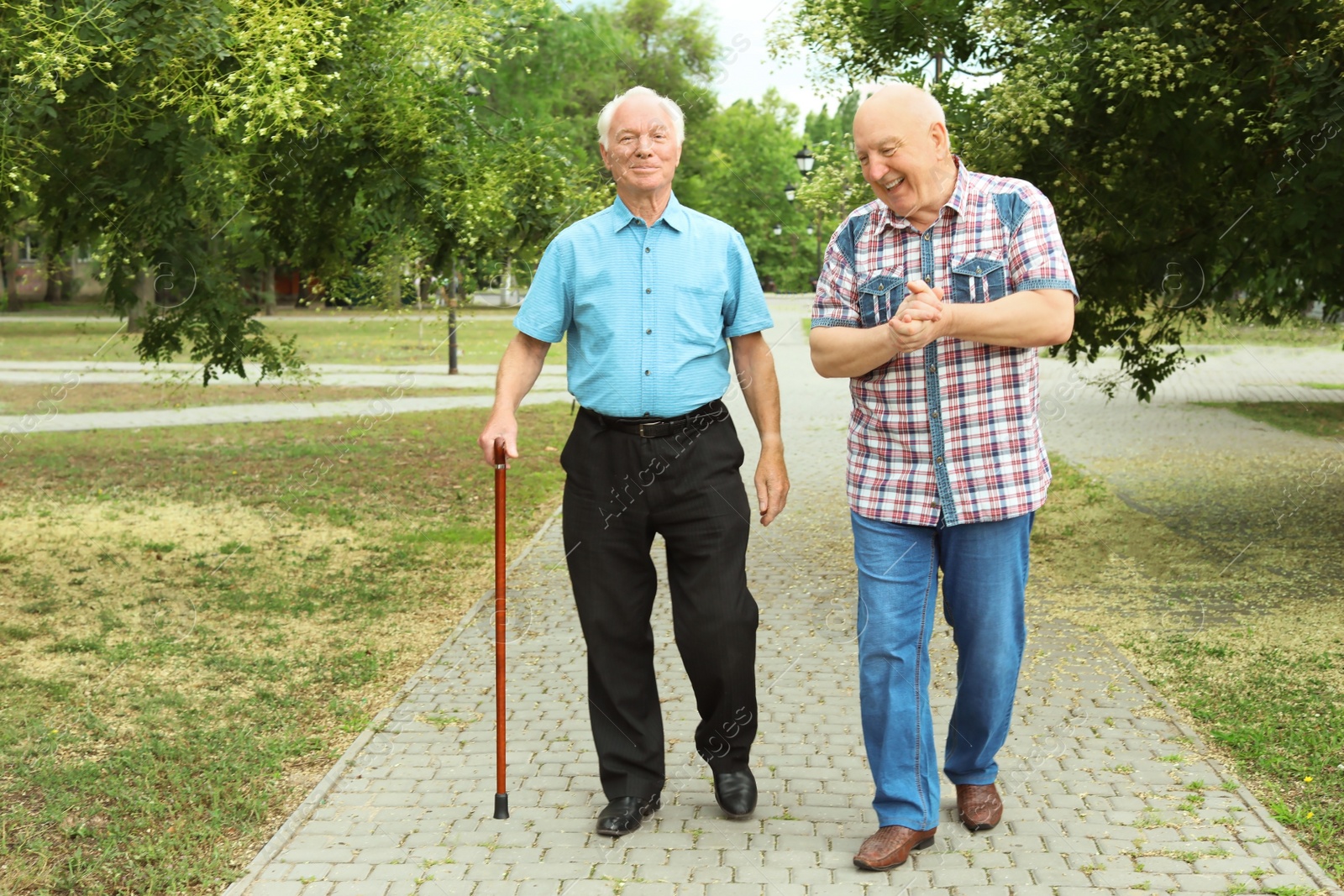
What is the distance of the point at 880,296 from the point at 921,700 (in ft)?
3.77

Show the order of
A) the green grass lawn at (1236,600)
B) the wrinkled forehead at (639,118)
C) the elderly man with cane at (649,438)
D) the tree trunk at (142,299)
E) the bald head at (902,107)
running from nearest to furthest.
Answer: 1. the bald head at (902,107)
2. the wrinkled forehead at (639,118)
3. the elderly man with cane at (649,438)
4. the green grass lawn at (1236,600)
5. the tree trunk at (142,299)

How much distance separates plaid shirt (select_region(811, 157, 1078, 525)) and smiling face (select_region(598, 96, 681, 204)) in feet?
2.24

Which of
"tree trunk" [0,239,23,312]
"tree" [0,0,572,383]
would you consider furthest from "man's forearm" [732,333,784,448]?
"tree trunk" [0,239,23,312]

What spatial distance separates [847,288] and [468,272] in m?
6.49

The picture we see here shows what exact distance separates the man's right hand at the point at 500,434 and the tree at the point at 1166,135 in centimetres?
414

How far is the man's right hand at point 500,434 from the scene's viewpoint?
4219mm

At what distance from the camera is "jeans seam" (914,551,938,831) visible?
4.02 m

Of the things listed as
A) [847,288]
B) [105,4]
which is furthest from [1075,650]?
[105,4]

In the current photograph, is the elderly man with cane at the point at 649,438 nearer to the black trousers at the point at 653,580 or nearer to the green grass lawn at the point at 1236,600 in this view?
the black trousers at the point at 653,580

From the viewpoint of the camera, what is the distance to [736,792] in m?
4.39

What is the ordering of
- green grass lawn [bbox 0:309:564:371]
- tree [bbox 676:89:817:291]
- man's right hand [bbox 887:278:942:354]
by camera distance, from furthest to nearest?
tree [bbox 676:89:817:291] → green grass lawn [bbox 0:309:564:371] → man's right hand [bbox 887:278:942:354]

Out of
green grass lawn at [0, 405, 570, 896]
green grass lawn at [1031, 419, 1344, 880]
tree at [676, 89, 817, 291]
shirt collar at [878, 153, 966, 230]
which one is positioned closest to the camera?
shirt collar at [878, 153, 966, 230]

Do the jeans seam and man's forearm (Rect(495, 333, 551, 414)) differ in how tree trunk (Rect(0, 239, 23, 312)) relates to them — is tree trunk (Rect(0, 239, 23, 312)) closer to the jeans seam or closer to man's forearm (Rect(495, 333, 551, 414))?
man's forearm (Rect(495, 333, 551, 414))

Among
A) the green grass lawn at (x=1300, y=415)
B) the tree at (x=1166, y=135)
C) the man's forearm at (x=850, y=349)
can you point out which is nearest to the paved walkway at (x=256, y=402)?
the tree at (x=1166, y=135)
